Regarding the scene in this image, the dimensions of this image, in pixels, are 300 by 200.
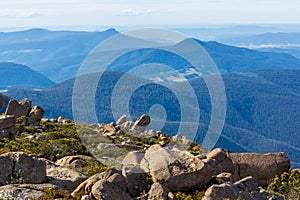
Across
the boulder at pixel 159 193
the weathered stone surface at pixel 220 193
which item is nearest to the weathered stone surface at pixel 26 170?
the boulder at pixel 159 193

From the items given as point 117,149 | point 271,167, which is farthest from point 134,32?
point 271,167

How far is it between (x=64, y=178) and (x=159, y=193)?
5133mm

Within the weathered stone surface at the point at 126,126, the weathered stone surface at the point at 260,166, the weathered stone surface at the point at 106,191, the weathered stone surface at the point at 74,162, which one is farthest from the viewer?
the weathered stone surface at the point at 126,126

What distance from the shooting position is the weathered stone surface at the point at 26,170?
1922cm

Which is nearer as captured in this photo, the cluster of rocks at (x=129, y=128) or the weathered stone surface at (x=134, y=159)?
the weathered stone surface at (x=134, y=159)

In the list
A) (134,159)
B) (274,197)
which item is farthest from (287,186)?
(134,159)

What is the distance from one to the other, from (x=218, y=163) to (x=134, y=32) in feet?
52.0

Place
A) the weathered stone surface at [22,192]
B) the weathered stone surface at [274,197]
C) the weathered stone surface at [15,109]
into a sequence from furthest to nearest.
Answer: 1. the weathered stone surface at [15,109]
2. the weathered stone surface at [274,197]
3. the weathered stone surface at [22,192]

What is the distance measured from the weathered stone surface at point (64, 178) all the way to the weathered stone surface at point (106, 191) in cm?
297

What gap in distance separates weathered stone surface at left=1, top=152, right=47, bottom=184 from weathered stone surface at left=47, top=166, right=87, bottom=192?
2.05 feet

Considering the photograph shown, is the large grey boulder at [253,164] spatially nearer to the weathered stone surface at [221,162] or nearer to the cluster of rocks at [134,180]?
the weathered stone surface at [221,162]

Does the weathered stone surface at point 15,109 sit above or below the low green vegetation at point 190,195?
below

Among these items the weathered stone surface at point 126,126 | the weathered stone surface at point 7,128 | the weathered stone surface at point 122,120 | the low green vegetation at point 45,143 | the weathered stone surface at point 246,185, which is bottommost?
the weathered stone surface at point 122,120

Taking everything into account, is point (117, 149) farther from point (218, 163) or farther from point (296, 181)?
point (296, 181)
